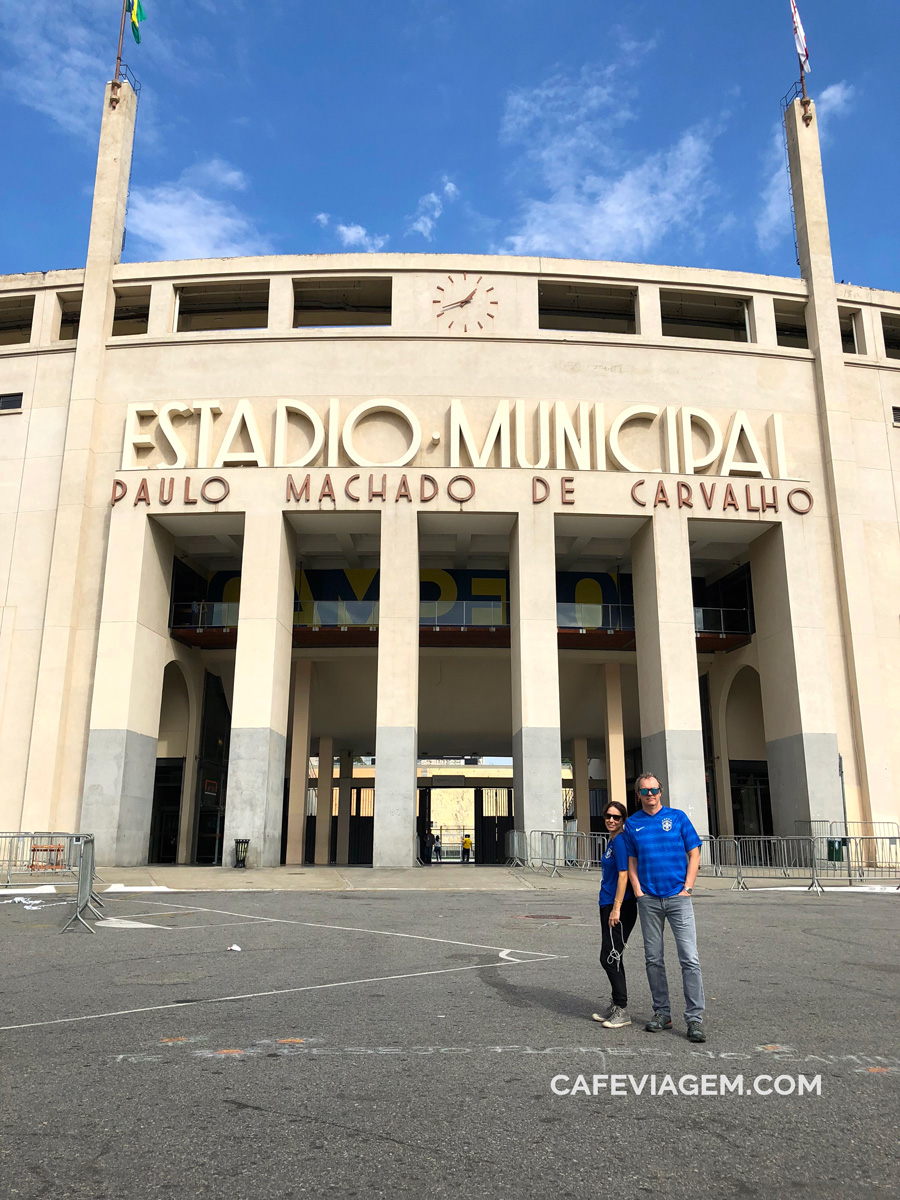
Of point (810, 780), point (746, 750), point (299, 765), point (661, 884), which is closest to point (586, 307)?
point (746, 750)

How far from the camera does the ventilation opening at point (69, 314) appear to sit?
1313 inches

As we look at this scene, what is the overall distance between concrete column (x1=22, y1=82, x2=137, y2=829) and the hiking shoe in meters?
25.0

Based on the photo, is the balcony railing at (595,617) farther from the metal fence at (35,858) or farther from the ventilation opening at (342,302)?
the metal fence at (35,858)

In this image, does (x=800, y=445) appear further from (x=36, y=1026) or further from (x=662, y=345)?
(x=36, y=1026)

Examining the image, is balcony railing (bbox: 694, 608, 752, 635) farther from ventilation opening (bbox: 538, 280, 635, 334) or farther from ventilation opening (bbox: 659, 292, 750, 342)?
ventilation opening (bbox: 538, 280, 635, 334)

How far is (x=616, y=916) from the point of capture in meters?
7.14

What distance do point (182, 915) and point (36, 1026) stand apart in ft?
26.4

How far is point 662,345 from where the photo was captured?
3139 centimetres

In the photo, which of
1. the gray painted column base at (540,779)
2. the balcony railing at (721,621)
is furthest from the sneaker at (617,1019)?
the balcony railing at (721,621)

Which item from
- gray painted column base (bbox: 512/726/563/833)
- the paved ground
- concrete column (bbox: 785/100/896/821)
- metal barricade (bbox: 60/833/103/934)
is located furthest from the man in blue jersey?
concrete column (bbox: 785/100/896/821)

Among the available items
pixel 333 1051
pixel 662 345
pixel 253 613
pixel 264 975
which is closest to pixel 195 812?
pixel 253 613

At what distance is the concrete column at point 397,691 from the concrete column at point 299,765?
689 centimetres

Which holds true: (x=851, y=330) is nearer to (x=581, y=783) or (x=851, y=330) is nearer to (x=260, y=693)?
(x=581, y=783)

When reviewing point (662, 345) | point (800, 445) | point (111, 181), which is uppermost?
point (111, 181)
